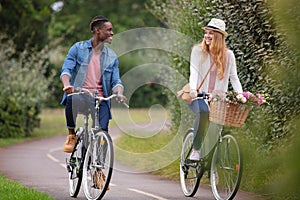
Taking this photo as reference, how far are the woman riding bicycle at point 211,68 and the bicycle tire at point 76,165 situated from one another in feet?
4.28

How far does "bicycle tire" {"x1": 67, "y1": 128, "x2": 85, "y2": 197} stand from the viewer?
325 inches

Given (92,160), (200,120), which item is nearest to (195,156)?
(200,120)

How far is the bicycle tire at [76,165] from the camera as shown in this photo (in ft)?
27.1

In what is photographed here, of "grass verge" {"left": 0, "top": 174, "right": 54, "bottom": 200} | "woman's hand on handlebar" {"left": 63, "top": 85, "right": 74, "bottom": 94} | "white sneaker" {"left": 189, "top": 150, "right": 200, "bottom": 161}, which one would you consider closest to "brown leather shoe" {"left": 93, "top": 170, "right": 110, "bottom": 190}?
"grass verge" {"left": 0, "top": 174, "right": 54, "bottom": 200}

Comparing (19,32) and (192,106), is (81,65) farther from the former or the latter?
(19,32)

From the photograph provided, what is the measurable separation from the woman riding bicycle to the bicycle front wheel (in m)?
1.14

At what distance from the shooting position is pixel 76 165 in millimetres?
8352

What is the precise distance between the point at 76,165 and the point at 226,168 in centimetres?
175

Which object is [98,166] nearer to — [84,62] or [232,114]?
[84,62]

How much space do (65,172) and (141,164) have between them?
2368 millimetres

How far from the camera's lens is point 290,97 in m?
7.77

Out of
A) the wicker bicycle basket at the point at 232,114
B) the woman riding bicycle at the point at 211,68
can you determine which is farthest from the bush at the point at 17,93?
the wicker bicycle basket at the point at 232,114

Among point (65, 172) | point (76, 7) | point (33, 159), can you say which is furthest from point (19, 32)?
point (76, 7)

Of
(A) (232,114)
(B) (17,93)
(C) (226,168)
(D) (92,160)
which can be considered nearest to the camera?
(A) (232,114)
